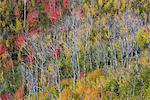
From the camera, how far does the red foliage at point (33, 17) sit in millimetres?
46753

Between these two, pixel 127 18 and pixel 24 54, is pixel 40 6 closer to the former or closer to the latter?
pixel 24 54

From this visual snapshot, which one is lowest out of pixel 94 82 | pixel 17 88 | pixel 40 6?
pixel 17 88

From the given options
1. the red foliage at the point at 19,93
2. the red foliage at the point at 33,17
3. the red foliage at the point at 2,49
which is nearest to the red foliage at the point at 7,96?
the red foliage at the point at 19,93

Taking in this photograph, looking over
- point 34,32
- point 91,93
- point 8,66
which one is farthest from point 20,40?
point 91,93

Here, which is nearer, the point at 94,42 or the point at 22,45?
the point at 94,42

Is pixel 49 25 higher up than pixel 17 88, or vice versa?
pixel 49 25

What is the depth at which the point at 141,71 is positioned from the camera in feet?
102

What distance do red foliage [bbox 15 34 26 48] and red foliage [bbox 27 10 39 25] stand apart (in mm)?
2543

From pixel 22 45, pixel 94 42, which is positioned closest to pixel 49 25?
pixel 22 45

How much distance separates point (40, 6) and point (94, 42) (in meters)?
14.1

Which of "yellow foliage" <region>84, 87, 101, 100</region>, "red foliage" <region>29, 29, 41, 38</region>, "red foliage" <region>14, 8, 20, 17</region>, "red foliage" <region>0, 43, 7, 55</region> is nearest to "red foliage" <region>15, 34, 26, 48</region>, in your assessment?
"red foliage" <region>29, 29, 41, 38</region>

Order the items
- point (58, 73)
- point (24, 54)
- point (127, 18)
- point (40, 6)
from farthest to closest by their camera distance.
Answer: point (40, 6) < point (24, 54) < point (127, 18) < point (58, 73)

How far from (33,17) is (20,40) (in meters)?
4.05

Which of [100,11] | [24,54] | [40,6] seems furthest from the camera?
[40,6]
